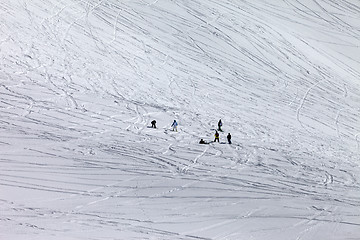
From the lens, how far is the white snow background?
18.1 m

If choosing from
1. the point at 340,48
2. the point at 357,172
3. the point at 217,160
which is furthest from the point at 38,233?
the point at 340,48

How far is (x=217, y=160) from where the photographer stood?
2234 cm

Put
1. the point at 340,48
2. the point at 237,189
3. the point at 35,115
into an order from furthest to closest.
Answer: the point at 340,48 < the point at 35,115 < the point at 237,189

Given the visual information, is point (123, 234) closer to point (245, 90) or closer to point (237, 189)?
point (237, 189)

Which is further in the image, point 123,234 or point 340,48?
point 340,48

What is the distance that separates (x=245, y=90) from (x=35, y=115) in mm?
13841

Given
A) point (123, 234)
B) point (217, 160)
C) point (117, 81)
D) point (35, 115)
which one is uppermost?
point (117, 81)

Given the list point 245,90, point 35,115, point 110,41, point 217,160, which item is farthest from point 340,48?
point 35,115

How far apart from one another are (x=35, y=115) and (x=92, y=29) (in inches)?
540

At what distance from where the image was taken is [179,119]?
87.4 feet

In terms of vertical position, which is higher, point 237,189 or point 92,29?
point 92,29

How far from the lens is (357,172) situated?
2406 centimetres

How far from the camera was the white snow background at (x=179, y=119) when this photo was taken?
18141 mm

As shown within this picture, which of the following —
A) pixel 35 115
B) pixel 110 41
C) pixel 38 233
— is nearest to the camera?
pixel 38 233
